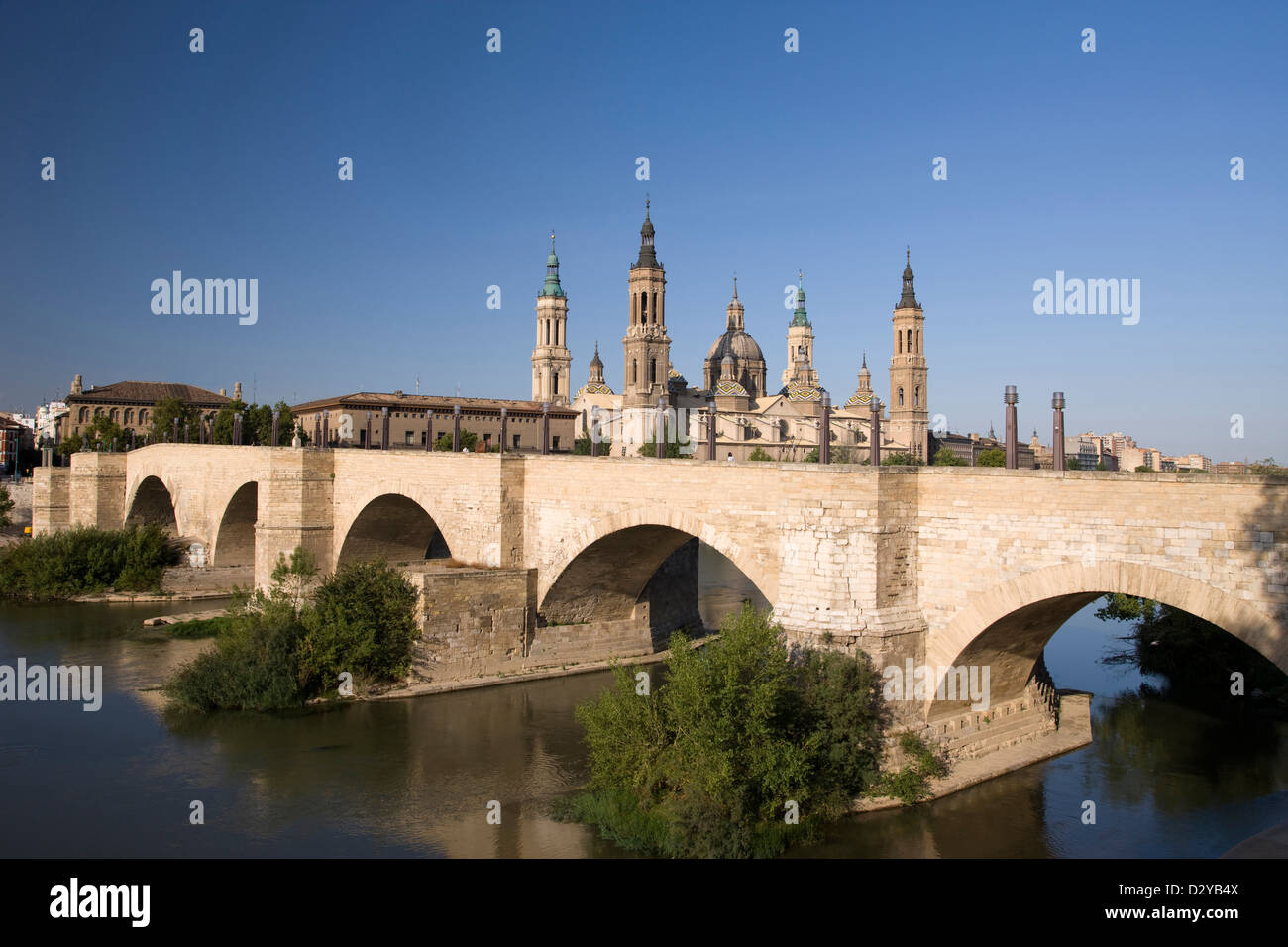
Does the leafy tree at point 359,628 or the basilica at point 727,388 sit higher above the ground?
the basilica at point 727,388

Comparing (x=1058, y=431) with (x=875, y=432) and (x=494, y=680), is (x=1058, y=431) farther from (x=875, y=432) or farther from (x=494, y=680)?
(x=494, y=680)

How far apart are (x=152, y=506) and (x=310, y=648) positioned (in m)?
27.7

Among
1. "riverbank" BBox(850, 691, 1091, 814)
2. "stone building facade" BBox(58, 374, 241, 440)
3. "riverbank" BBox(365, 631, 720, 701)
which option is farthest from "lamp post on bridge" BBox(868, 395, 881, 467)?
"stone building facade" BBox(58, 374, 241, 440)

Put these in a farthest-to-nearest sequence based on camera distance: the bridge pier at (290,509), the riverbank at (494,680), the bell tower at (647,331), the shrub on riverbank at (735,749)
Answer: the bell tower at (647,331) < the bridge pier at (290,509) < the riverbank at (494,680) < the shrub on riverbank at (735,749)

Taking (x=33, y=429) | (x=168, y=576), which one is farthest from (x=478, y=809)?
(x=33, y=429)

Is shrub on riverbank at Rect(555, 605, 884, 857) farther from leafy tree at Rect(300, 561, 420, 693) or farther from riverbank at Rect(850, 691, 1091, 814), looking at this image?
leafy tree at Rect(300, 561, 420, 693)

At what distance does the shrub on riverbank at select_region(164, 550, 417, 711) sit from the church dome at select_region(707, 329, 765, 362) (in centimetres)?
7422

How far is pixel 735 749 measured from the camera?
479 inches

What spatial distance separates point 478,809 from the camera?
13.4 m

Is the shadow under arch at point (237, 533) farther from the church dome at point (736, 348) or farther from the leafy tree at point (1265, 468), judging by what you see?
the church dome at point (736, 348)

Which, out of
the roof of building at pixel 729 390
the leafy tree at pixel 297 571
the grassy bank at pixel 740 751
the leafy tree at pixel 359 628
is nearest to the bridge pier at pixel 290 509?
the leafy tree at pixel 297 571

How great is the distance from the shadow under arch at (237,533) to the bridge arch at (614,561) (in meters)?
14.7

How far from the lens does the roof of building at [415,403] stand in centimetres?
5878
